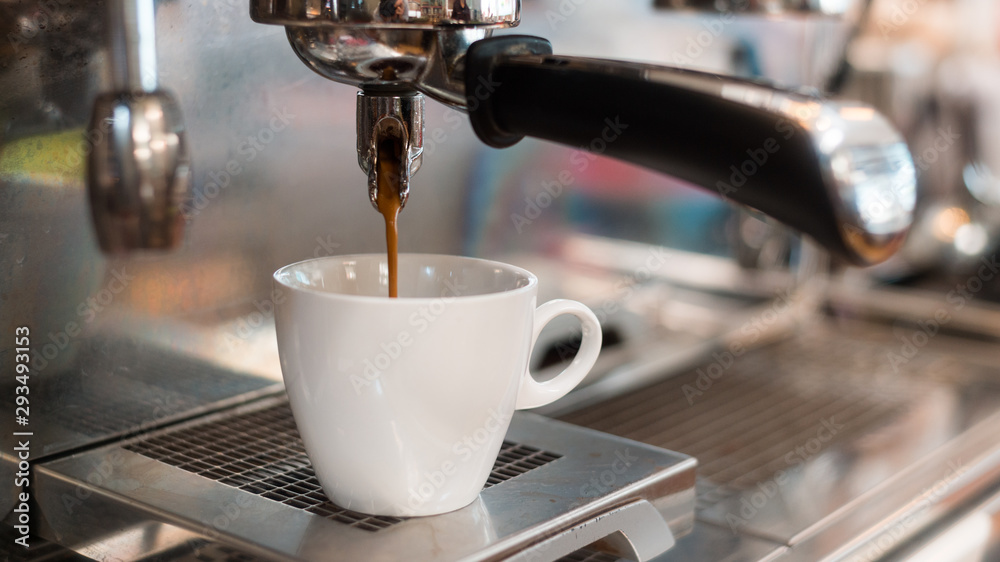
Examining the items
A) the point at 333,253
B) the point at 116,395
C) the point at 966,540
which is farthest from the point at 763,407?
the point at 116,395

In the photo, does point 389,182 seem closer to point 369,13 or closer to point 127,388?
point 369,13

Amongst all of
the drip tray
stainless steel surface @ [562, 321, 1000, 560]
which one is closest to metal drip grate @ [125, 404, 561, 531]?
the drip tray

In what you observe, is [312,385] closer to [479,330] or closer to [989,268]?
[479,330]

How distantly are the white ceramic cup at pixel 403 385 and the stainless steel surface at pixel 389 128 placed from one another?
0.05 metres

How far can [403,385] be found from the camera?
355mm

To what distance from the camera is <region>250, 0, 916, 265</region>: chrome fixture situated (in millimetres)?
288

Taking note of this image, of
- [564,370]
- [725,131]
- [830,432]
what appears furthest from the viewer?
[830,432]

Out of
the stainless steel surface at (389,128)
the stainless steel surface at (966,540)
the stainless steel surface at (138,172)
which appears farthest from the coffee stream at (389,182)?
the stainless steel surface at (966,540)

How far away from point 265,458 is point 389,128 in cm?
15

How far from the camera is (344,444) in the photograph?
1.21 ft

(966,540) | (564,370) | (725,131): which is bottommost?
(966,540)

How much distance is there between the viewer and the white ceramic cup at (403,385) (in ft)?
1.15

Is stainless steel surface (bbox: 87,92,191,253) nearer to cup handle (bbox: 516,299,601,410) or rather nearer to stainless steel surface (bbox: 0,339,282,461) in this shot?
stainless steel surface (bbox: 0,339,282,461)

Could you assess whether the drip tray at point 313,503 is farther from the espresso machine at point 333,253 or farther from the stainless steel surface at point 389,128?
the stainless steel surface at point 389,128
